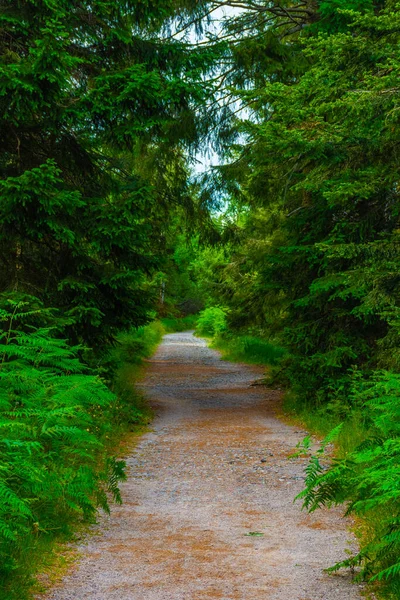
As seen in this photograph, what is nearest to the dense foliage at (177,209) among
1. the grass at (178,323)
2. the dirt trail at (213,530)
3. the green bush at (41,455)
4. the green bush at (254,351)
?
the green bush at (41,455)

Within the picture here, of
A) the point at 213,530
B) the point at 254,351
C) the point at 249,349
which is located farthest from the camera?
the point at 249,349

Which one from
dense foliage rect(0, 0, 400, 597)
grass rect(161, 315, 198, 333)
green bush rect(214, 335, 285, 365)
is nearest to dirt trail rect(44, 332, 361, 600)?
dense foliage rect(0, 0, 400, 597)

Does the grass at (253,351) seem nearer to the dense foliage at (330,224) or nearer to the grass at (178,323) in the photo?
the dense foliage at (330,224)

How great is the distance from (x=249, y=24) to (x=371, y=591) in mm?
13192

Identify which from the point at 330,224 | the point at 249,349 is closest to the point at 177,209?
the point at 330,224

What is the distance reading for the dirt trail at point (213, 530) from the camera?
4.51 meters

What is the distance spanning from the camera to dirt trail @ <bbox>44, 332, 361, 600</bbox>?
4512mm

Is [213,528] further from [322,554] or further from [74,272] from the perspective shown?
[74,272]

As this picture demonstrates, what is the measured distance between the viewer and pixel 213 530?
5.88 metres

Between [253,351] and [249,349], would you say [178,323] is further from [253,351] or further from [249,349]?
[253,351]

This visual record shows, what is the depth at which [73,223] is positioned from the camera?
9.61m

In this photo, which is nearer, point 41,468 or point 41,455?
point 41,468

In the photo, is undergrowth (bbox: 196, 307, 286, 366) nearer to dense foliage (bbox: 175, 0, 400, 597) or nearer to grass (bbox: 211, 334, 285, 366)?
grass (bbox: 211, 334, 285, 366)

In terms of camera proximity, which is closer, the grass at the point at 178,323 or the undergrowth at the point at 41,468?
the undergrowth at the point at 41,468
